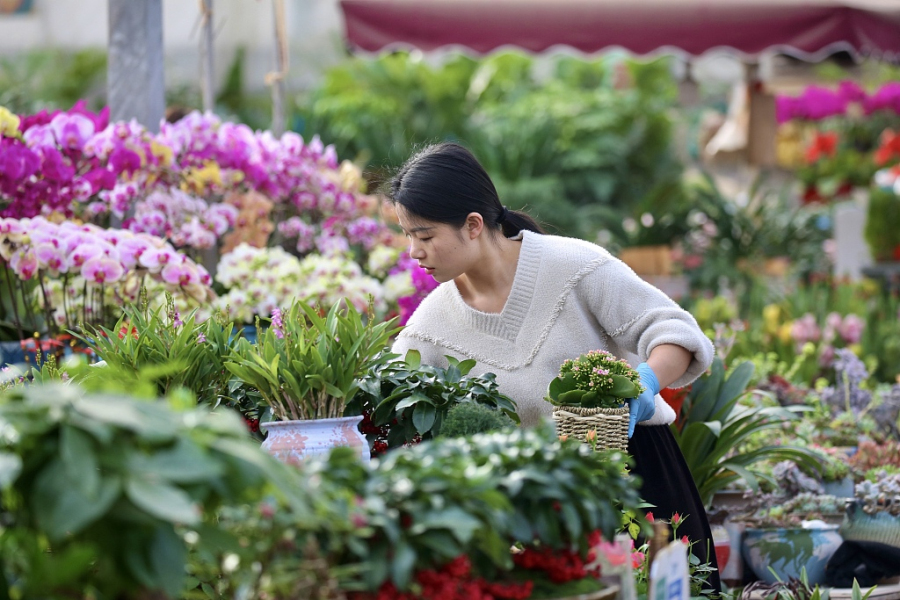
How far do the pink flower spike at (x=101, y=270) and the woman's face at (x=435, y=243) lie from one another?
1109 mm

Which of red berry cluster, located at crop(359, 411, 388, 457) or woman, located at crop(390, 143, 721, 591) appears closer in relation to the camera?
red berry cluster, located at crop(359, 411, 388, 457)

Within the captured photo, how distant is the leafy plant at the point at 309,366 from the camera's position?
2.20 m

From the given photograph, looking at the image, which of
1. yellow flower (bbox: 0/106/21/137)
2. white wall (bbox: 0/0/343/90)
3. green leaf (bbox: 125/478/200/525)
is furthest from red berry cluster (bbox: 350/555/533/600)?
white wall (bbox: 0/0/343/90)

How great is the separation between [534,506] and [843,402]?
3700 millimetres

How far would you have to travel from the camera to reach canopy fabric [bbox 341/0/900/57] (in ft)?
21.1

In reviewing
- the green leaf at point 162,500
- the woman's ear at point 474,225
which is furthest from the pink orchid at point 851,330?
the green leaf at point 162,500

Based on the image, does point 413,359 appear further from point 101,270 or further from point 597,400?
point 101,270

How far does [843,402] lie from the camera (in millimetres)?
4980

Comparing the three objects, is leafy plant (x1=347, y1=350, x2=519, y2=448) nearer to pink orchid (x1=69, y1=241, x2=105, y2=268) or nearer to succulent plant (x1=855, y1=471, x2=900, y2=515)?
pink orchid (x1=69, y1=241, x2=105, y2=268)

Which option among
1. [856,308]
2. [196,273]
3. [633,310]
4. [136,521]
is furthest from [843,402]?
[136,521]

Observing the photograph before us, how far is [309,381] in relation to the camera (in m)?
2.19

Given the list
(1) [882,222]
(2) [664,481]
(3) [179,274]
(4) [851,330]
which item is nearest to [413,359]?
(2) [664,481]

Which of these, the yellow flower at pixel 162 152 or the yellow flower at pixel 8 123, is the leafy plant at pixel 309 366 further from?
Answer: the yellow flower at pixel 162 152

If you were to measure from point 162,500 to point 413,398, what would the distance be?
1.14 metres
